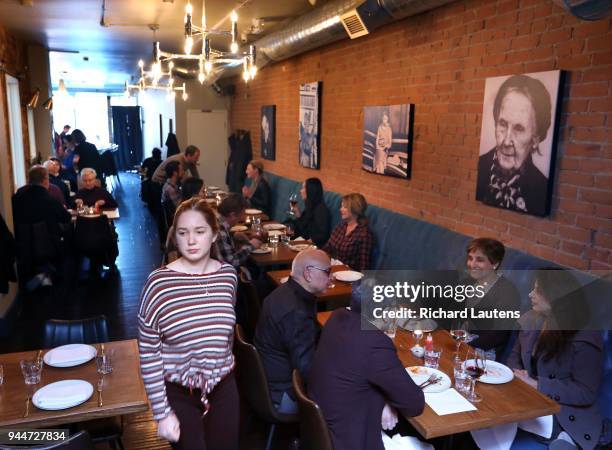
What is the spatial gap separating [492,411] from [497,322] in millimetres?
1050

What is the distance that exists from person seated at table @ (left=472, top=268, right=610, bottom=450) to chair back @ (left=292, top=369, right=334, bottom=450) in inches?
32.6

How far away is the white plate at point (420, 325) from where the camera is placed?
296 centimetres

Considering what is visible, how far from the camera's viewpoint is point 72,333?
291cm

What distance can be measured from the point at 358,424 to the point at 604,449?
52.9 inches

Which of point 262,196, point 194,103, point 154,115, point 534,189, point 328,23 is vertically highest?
point 328,23

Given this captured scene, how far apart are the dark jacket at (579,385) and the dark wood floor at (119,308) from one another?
1.60m

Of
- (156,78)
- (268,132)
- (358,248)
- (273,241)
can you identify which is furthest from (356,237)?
(268,132)

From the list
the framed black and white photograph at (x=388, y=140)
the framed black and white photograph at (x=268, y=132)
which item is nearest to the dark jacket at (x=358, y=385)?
the framed black and white photograph at (x=388, y=140)

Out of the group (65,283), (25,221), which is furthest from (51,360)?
(65,283)

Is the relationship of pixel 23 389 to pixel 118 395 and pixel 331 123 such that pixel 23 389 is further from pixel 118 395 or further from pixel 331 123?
pixel 331 123

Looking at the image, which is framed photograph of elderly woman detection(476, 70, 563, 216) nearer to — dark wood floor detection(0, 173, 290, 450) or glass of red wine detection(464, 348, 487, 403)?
glass of red wine detection(464, 348, 487, 403)

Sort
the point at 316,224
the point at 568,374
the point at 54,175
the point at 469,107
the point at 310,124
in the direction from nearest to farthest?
the point at 568,374, the point at 469,107, the point at 316,224, the point at 310,124, the point at 54,175

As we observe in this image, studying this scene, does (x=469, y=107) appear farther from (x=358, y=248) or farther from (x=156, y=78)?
(x=156, y=78)

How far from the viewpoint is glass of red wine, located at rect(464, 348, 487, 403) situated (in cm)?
226
